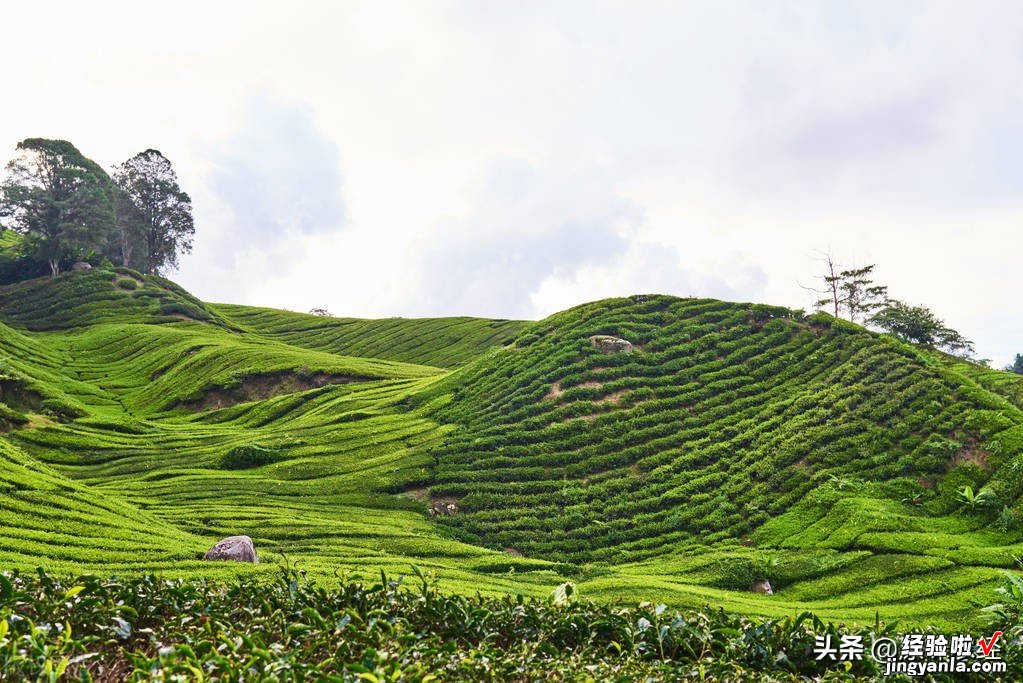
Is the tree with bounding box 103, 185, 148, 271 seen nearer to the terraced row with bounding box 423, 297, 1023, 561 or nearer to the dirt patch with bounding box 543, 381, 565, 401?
the terraced row with bounding box 423, 297, 1023, 561

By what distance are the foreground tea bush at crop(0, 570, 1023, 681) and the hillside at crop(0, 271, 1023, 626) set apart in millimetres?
6265

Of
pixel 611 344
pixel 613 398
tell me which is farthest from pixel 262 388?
pixel 613 398

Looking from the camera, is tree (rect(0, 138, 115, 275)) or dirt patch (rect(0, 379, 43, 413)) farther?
tree (rect(0, 138, 115, 275))

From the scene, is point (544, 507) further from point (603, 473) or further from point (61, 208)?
point (61, 208)

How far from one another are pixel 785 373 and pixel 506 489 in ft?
40.4

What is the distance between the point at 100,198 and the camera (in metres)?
63.6

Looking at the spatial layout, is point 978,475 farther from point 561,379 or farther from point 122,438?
point 122,438

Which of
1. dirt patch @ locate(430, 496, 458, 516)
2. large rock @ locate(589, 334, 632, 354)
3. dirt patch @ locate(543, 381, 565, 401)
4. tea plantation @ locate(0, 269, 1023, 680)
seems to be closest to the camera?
tea plantation @ locate(0, 269, 1023, 680)

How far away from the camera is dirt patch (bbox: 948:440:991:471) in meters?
19.5

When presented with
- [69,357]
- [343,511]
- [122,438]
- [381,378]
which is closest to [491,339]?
[381,378]

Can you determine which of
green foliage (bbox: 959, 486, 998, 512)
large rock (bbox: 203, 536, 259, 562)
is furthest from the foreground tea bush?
green foliage (bbox: 959, 486, 998, 512)

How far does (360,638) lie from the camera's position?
578cm

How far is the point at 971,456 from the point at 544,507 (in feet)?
41.4

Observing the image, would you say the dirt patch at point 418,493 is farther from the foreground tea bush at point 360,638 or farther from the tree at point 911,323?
the tree at point 911,323
